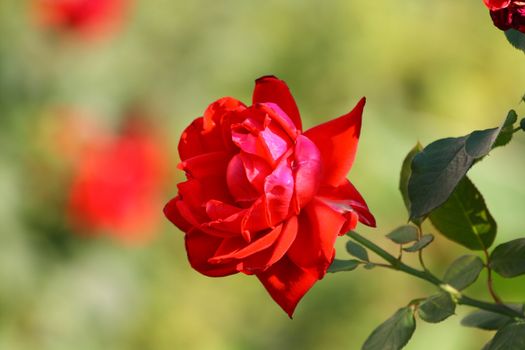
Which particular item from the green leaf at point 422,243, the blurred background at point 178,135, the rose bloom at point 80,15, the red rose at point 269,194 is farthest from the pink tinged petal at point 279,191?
the rose bloom at point 80,15

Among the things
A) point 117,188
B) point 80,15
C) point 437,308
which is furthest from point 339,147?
point 80,15

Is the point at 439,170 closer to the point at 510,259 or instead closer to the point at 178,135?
the point at 510,259

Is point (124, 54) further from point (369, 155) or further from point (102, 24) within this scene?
point (369, 155)

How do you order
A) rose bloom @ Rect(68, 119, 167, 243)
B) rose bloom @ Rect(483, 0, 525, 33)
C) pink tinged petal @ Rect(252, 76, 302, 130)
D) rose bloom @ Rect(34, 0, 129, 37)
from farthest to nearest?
rose bloom @ Rect(34, 0, 129, 37) → rose bloom @ Rect(68, 119, 167, 243) → pink tinged petal @ Rect(252, 76, 302, 130) → rose bloom @ Rect(483, 0, 525, 33)

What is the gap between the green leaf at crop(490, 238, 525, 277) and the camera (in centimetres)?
72

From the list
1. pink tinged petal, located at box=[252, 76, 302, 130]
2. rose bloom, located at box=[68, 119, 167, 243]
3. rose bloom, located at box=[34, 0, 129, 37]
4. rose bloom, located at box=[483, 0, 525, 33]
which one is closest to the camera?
rose bloom, located at box=[483, 0, 525, 33]

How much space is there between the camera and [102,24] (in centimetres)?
247

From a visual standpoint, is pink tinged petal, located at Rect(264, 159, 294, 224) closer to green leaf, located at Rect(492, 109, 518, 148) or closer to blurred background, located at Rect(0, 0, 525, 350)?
green leaf, located at Rect(492, 109, 518, 148)

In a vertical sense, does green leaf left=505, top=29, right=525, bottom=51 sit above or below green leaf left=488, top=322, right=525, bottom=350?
above

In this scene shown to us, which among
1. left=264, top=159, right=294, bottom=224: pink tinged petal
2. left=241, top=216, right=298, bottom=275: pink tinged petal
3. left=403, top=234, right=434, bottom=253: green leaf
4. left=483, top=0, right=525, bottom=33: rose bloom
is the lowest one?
left=403, top=234, right=434, bottom=253: green leaf

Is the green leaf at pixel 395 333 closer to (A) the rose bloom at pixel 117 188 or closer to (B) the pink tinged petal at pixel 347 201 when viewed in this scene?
(B) the pink tinged petal at pixel 347 201

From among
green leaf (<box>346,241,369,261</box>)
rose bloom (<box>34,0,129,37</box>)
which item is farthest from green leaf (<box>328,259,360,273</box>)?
rose bloom (<box>34,0,129,37</box>)

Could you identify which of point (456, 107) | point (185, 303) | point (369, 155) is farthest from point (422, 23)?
point (185, 303)

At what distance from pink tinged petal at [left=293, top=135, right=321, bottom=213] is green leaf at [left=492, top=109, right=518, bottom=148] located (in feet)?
0.36
